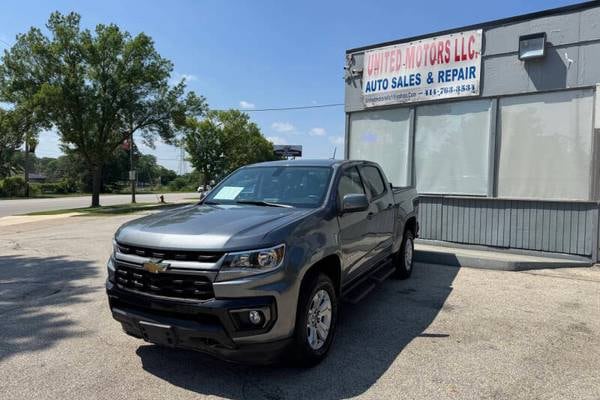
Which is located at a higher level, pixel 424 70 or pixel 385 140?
pixel 424 70

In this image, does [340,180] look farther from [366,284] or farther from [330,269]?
[366,284]

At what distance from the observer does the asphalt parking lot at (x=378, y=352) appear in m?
3.67

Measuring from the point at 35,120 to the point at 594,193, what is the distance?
27.1 meters

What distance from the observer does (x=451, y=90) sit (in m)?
9.87

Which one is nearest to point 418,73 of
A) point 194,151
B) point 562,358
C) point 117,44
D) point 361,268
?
point 361,268

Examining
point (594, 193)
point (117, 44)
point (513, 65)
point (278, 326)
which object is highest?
point (117, 44)

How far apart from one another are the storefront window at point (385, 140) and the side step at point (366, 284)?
4.47 metres

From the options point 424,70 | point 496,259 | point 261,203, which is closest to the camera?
point 261,203

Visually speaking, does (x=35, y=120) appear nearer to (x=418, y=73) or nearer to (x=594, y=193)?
(x=418, y=73)

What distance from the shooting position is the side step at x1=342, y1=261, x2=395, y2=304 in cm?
497

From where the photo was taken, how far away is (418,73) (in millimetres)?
10305

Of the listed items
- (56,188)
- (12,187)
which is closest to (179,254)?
(12,187)

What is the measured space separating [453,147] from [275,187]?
6.15 m

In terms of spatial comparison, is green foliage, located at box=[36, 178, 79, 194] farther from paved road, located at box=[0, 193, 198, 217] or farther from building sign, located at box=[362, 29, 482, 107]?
building sign, located at box=[362, 29, 482, 107]
